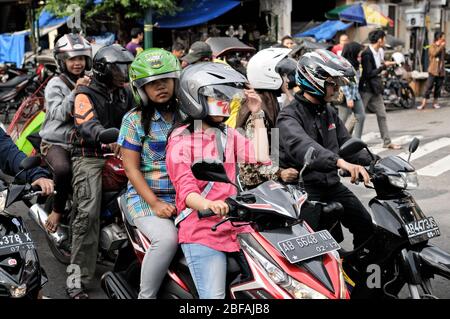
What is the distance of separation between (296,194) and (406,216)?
89cm

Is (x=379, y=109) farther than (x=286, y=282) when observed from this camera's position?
Yes

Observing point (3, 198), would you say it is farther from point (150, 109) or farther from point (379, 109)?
point (379, 109)

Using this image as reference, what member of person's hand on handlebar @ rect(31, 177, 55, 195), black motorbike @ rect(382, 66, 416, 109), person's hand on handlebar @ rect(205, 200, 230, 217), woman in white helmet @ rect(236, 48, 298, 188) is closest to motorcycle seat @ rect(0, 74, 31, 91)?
black motorbike @ rect(382, 66, 416, 109)

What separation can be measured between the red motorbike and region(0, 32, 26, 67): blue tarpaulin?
57.8 feet

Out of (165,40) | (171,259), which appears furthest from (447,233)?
(165,40)

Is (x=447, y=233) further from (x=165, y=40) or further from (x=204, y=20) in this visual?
(x=165, y=40)

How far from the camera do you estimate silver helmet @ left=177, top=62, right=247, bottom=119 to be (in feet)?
12.0

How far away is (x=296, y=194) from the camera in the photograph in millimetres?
3562

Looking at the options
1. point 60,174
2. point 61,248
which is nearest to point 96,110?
point 60,174

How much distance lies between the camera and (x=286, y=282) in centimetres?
324

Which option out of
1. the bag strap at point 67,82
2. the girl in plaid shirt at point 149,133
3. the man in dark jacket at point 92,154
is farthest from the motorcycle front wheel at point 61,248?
the girl in plaid shirt at point 149,133

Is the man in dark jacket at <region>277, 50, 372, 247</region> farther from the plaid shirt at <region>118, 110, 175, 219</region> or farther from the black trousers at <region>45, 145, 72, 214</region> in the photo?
the black trousers at <region>45, 145, 72, 214</region>

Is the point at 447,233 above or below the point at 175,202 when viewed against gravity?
Result: below

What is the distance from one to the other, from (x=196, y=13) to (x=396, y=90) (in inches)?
227
